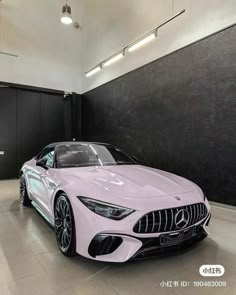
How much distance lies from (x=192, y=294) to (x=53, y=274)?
103 centimetres

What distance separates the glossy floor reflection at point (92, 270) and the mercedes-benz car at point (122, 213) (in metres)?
0.15

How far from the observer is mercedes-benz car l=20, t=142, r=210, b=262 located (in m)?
1.72

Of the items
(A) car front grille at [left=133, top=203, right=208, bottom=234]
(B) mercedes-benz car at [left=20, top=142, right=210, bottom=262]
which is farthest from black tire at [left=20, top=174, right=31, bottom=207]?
(A) car front grille at [left=133, top=203, right=208, bottom=234]

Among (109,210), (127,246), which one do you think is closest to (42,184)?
(109,210)

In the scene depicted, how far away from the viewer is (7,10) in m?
6.68

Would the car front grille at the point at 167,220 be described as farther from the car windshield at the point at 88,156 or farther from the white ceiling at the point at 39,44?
the white ceiling at the point at 39,44

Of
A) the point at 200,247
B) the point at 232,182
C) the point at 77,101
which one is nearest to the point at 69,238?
the point at 200,247

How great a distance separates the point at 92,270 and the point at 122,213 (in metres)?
0.55

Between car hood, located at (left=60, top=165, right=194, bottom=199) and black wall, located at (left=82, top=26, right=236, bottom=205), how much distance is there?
189 centimetres

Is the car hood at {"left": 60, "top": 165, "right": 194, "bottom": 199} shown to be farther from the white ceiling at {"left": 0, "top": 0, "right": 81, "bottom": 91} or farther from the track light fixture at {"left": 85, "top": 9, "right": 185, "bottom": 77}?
the white ceiling at {"left": 0, "top": 0, "right": 81, "bottom": 91}

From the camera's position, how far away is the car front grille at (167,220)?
5.72 ft

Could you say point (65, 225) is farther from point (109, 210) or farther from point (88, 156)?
point (88, 156)

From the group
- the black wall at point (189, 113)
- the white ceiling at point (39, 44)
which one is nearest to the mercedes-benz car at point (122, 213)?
the black wall at point (189, 113)

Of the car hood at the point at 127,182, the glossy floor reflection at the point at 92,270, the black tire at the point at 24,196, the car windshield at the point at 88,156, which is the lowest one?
the glossy floor reflection at the point at 92,270
